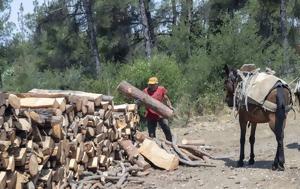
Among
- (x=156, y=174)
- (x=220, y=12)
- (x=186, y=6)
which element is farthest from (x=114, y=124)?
(x=186, y=6)

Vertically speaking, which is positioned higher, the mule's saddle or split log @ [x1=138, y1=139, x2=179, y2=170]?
the mule's saddle

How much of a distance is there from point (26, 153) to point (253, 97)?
4.72 m

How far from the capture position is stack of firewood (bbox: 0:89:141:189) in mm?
6980

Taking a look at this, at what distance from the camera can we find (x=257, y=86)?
1041 centimetres

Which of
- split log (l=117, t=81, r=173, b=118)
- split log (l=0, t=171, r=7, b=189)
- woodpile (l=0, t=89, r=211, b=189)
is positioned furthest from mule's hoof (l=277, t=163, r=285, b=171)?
split log (l=0, t=171, r=7, b=189)

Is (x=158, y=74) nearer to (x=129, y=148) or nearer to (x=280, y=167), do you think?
(x=129, y=148)

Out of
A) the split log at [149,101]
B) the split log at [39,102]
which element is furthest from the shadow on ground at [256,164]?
the split log at [39,102]

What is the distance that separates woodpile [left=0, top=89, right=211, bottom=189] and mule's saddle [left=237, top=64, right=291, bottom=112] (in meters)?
1.95

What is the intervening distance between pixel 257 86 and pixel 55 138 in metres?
4.06

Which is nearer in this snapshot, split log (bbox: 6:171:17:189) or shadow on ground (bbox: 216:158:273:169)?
split log (bbox: 6:171:17:189)

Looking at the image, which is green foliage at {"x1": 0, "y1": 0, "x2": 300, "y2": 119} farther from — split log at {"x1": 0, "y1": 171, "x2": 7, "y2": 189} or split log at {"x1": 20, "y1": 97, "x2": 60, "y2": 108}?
split log at {"x1": 0, "y1": 171, "x2": 7, "y2": 189}

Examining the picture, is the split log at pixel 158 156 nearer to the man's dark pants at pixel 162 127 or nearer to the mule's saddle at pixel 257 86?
the man's dark pants at pixel 162 127

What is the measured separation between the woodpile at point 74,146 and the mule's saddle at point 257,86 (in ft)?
6.41

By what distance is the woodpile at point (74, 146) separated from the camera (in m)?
7.08
